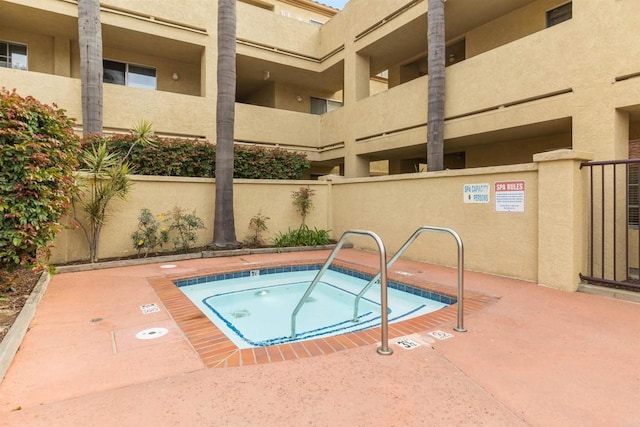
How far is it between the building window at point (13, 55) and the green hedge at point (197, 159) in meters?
6.04

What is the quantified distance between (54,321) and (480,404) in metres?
4.41

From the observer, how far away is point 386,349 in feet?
9.90

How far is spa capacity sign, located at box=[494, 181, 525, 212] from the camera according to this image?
5.79m

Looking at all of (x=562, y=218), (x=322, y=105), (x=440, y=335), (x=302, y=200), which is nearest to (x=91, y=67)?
(x=302, y=200)

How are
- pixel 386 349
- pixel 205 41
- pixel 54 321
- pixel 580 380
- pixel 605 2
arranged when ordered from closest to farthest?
pixel 580 380 < pixel 386 349 < pixel 54 321 < pixel 605 2 < pixel 205 41

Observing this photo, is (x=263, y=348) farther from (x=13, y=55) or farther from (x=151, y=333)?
(x=13, y=55)

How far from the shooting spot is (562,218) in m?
5.07

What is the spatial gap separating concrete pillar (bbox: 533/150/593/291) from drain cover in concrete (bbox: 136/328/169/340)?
18.2 ft

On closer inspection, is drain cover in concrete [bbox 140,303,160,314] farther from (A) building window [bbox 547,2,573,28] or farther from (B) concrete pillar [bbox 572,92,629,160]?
(A) building window [bbox 547,2,573,28]

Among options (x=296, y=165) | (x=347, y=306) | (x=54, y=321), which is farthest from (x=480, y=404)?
(x=296, y=165)

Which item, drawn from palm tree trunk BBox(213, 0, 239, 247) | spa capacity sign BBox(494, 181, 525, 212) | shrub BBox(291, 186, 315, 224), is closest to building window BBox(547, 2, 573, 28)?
spa capacity sign BBox(494, 181, 525, 212)

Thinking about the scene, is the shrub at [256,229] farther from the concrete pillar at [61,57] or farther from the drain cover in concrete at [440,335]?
the concrete pillar at [61,57]

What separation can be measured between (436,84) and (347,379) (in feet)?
27.1

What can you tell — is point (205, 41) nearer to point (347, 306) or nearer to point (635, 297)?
point (347, 306)
